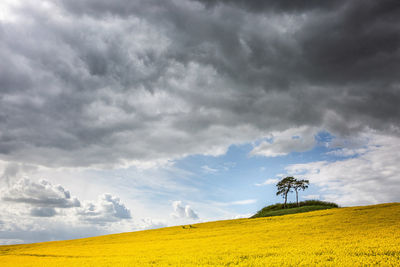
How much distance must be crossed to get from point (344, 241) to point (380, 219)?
15242 mm

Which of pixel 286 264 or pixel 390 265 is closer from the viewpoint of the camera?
pixel 390 265

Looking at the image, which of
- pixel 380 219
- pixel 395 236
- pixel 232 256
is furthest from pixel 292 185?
pixel 232 256

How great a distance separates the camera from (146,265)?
1750 centimetres

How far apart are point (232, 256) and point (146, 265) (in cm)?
562

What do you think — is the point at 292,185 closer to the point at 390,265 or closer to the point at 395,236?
the point at 395,236

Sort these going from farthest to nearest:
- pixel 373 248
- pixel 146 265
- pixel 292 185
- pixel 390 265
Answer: pixel 292 185, pixel 146 265, pixel 373 248, pixel 390 265

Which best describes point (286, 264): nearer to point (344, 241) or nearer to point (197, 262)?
point (197, 262)

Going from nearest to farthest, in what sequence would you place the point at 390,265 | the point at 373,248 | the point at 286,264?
the point at 390,265, the point at 286,264, the point at 373,248

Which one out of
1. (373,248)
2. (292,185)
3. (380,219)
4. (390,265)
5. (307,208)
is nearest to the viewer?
(390,265)

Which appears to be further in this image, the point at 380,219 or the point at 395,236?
the point at 380,219

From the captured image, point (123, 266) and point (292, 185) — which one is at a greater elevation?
point (292, 185)

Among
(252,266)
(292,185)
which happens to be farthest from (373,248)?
(292,185)

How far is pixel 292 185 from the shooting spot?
79125mm

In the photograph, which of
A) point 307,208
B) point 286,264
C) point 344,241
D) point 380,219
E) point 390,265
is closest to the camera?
point 390,265
